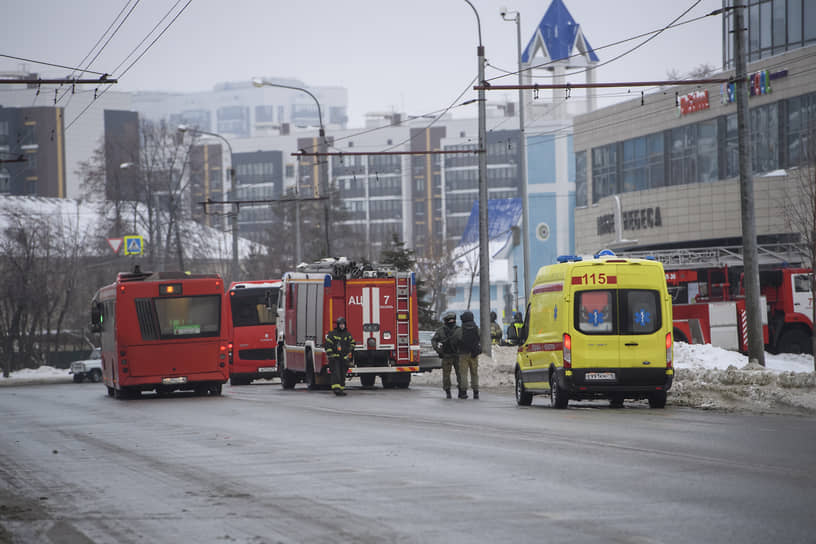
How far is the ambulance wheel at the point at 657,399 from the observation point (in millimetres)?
20909

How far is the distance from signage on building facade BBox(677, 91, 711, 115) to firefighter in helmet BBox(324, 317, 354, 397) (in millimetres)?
36399

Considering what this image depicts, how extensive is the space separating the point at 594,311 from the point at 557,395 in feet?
5.36

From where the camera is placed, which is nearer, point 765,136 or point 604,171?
point 765,136

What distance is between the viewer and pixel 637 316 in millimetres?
20484

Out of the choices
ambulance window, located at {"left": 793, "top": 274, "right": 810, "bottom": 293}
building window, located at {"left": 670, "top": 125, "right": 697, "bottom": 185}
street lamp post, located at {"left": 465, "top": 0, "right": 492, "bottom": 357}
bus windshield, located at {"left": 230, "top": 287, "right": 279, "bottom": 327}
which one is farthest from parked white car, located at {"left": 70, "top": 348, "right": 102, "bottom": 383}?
ambulance window, located at {"left": 793, "top": 274, "right": 810, "bottom": 293}

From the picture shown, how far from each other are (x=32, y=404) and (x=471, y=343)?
35.9ft

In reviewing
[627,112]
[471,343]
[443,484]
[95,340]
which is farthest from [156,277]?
[95,340]

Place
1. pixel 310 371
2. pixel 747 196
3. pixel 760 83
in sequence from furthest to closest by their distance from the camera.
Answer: pixel 760 83
pixel 310 371
pixel 747 196

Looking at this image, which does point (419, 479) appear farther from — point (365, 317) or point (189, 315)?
point (365, 317)

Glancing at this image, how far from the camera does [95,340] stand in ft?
281

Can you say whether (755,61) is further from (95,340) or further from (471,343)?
(95,340)

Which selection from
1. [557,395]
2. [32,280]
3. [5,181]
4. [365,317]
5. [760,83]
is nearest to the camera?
[557,395]

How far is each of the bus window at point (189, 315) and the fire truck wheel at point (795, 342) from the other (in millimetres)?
18174

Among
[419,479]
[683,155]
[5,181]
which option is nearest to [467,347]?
[419,479]
